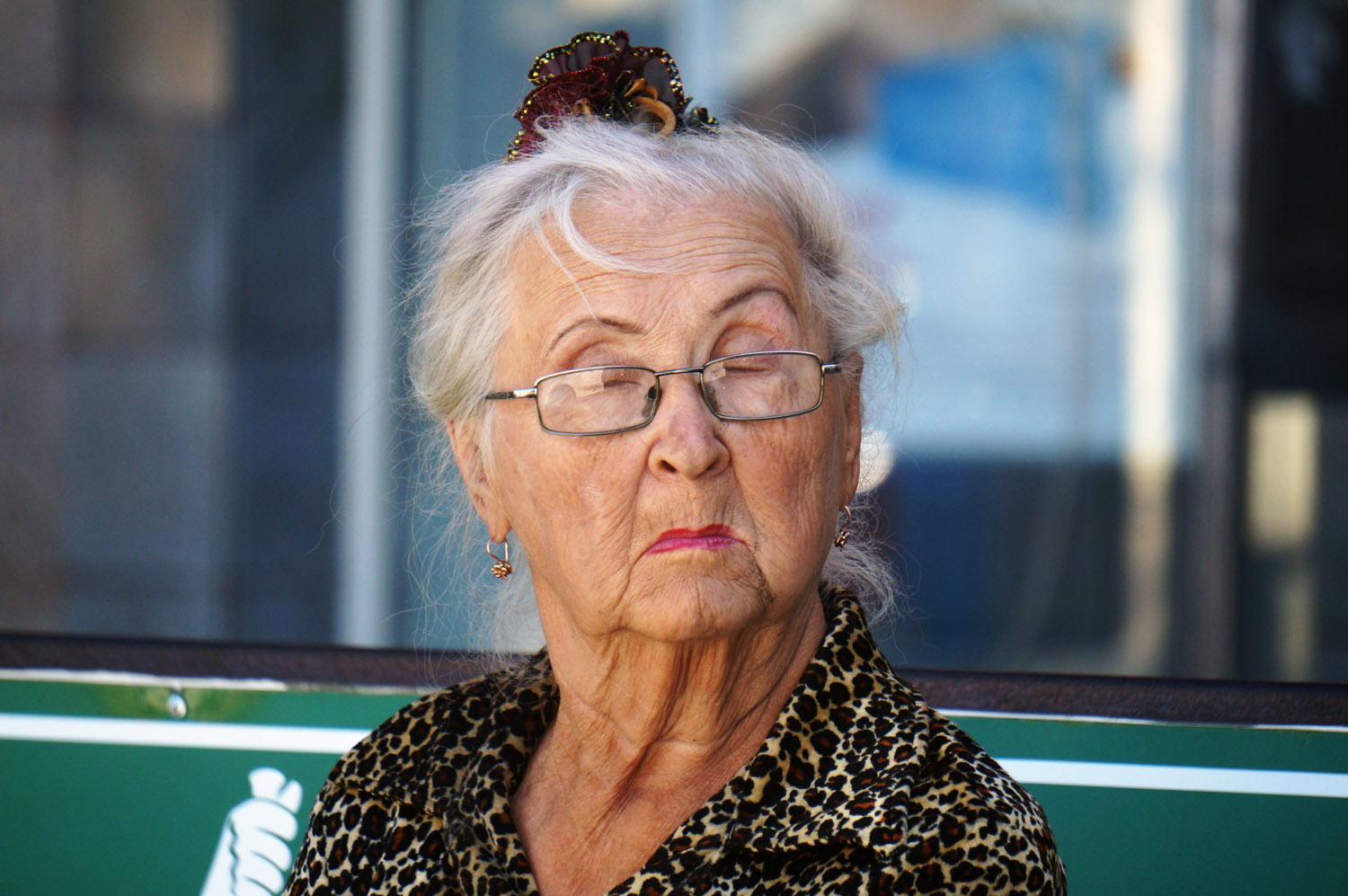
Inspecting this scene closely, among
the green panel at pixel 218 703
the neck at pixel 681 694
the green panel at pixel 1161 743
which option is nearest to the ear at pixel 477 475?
the neck at pixel 681 694

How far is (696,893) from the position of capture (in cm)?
160

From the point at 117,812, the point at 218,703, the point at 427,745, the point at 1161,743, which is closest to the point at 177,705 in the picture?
the point at 218,703

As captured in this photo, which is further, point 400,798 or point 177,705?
point 177,705

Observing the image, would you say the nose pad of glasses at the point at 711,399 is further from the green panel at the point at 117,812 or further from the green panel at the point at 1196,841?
the green panel at the point at 117,812

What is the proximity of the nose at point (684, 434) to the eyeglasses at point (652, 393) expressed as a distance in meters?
0.01

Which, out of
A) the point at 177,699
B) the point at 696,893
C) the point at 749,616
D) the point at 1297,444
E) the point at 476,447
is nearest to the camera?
the point at 696,893

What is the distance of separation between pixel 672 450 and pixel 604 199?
1.35 ft

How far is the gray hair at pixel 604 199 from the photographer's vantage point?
6.17ft

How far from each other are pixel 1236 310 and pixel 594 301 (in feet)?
12.1

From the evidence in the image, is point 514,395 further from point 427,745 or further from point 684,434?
point 427,745

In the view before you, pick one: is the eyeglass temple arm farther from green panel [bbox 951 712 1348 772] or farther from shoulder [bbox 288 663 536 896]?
green panel [bbox 951 712 1348 772]

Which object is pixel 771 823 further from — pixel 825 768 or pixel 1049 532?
pixel 1049 532

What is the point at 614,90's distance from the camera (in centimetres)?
202

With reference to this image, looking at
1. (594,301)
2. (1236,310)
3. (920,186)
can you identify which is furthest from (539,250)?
(1236,310)
